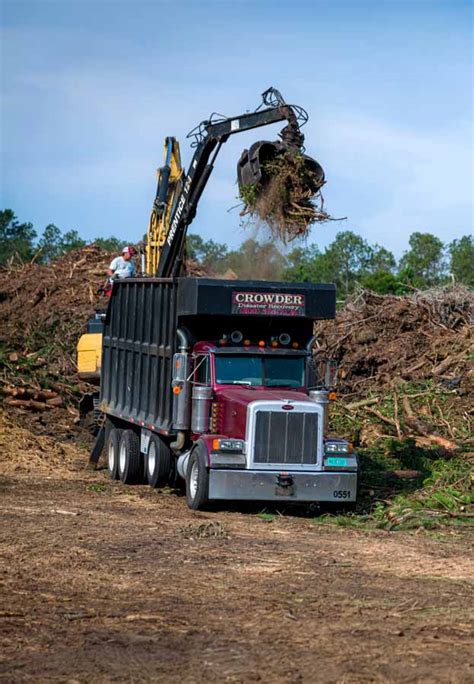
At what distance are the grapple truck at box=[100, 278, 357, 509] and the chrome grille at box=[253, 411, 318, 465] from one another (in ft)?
0.05

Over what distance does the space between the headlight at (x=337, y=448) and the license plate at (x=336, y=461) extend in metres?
0.09

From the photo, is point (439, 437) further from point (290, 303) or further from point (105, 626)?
point (105, 626)

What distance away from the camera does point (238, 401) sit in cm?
1656

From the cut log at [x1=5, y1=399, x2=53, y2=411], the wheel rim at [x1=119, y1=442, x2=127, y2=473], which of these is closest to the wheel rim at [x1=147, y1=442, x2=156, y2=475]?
the wheel rim at [x1=119, y1=442, x2=127, y2=473]

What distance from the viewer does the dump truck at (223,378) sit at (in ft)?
53.2

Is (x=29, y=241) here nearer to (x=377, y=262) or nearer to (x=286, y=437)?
(x=377, y=262)

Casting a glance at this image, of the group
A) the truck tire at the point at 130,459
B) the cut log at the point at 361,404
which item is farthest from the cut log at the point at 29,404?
the cut log at the point at 361,404

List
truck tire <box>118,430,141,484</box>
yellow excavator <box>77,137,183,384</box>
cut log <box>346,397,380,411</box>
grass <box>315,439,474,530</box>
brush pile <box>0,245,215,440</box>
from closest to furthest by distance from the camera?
grass <box>315,439,474,530</box> → truck tire <box>118,430,141,484</box> → yellow excavator <box>77,137,183,384</box> → cut log <box>346,397,380,411</box> → brush pile <box>0,245,215,440</box>

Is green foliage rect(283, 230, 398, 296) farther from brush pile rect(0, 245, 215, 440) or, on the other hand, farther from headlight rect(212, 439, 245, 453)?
→ headlight rect(212, 439, 245, 453)

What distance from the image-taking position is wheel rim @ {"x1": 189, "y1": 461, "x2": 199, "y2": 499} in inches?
659

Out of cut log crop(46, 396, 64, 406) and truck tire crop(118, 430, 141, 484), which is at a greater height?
cut log crop(46, 396, 64, 406)

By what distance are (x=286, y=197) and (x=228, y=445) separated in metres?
4.62

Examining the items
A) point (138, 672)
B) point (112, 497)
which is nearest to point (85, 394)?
point (112, 497)

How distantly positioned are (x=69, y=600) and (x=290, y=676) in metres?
3.06
